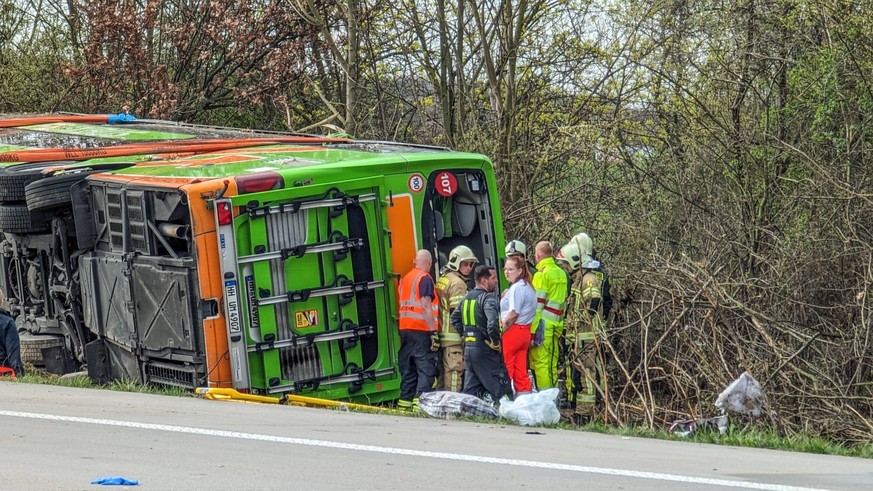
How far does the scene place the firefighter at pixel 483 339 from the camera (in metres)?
9.93

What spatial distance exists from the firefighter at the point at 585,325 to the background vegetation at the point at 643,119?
30 centimetres

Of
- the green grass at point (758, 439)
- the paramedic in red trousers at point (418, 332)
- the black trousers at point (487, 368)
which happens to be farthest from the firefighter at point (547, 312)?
the green grass at point (758, 439)

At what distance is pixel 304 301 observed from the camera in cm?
966

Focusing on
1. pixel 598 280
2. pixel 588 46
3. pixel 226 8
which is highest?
pixel 226 8

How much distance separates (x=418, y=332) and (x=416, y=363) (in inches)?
11.9

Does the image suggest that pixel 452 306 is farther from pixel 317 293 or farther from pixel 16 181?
pixel 16 181

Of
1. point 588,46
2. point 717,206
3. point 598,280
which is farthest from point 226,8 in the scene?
point 598,280

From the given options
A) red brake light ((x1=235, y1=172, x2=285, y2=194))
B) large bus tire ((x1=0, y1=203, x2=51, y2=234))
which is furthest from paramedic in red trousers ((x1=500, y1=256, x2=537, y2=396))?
large bus tire ((x1=0, y1=203, x2=51, y2=234))

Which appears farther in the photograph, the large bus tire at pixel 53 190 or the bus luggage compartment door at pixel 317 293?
the large bus tire at pixel 53 190

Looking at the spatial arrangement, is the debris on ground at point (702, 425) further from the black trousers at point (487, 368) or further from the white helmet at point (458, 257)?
the white helmet at point (458, 257)

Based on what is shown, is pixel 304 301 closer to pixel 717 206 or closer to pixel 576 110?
pixel 717 206

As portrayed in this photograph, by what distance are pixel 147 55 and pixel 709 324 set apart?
13.9 metres

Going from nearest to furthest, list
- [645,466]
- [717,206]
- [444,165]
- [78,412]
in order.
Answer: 1. [645,466]
2. [78,412]
3. [444,165]
4. [717,206]

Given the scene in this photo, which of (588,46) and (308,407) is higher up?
(588,46)
